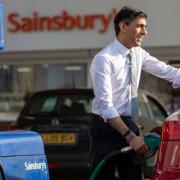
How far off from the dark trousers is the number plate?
3.81 metres

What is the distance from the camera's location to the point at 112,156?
184 inches

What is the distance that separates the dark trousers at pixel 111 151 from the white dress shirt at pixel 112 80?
0.35 feet

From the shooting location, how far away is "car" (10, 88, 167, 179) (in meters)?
8.71

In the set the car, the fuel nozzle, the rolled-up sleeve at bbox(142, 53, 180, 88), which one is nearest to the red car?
the fuel nozzle

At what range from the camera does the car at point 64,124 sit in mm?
8711

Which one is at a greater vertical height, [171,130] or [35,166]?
[171,130]

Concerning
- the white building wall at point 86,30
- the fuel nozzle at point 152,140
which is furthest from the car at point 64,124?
the fuel nozzle at point 152,140

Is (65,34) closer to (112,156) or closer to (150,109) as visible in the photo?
(150,109)

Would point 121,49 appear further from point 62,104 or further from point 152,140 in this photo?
point 62,104

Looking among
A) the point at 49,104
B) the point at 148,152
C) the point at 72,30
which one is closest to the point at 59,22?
the point at 72,30

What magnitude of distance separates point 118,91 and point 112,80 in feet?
0.31

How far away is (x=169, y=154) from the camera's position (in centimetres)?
358

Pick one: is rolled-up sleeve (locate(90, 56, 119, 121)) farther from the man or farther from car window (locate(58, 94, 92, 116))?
car window (locate(58, 94, 92, 116))

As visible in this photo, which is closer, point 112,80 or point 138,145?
point 138,145
